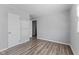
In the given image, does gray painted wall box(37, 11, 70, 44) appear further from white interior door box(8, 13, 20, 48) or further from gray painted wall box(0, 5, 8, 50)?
gray painted wall box(0, 5, 8, 50)

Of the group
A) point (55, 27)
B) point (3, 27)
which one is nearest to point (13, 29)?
point (3, 27)

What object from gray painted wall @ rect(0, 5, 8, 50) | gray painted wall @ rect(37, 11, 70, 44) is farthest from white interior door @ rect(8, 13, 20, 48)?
gray painted wall @ rect(37, 11, 70, 44)

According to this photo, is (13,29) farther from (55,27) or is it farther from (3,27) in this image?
(55,27)

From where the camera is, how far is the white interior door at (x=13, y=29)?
13.4 ft

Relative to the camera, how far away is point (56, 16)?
567cm

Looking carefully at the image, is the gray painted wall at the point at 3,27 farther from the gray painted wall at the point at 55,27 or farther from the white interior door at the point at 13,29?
the gray painted wall at the point at 55,27

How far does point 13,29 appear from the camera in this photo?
441cm

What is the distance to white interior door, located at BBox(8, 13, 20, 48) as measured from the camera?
4078mm

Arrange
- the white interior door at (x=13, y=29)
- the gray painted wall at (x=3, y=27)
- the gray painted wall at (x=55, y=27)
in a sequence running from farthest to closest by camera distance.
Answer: the gray painted wall at (x=55, y=27) < the white interior door at (x=13, y=29) < the gray painted wall at (x=3, y=27)

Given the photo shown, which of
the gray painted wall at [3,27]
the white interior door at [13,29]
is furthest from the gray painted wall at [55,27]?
the gray painted wall at [3,27]

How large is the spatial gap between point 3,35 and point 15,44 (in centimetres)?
117

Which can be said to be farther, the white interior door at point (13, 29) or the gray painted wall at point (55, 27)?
the gray painted wall at point (55, 27)
